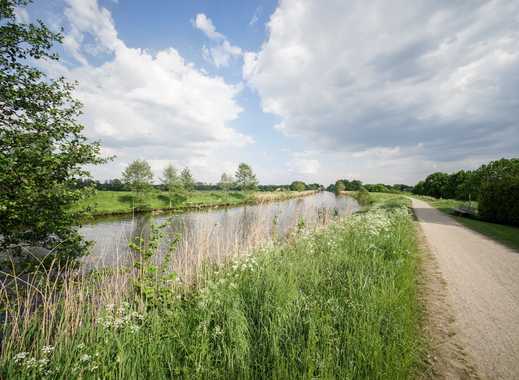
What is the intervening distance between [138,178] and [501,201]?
150ft

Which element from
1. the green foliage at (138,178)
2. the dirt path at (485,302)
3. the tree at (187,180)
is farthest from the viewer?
the tree at (187,180)

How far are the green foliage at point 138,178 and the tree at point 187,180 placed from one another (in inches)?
358

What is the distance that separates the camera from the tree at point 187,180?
47263 mm

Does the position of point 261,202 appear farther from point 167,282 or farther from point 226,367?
point 226,367

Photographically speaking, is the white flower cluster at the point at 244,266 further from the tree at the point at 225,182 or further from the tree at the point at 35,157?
the tree at the point at 225,182

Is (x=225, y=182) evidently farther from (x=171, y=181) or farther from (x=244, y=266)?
(x=244, y=266)

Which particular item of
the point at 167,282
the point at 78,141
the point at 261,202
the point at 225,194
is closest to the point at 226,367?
the point at 167,282

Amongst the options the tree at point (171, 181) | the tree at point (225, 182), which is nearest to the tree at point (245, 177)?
the tree at point (225, 182)

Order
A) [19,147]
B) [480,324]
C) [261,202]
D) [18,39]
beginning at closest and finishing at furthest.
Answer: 1. [480,324]
2. [19,147]
3. [18,39]
4. [261,202]

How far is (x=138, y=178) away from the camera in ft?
122

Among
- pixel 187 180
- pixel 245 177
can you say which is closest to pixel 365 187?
pixel 245 177

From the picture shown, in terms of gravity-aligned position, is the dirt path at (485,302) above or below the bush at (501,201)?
below

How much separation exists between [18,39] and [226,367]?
1076cm

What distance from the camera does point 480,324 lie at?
3.69 meters
